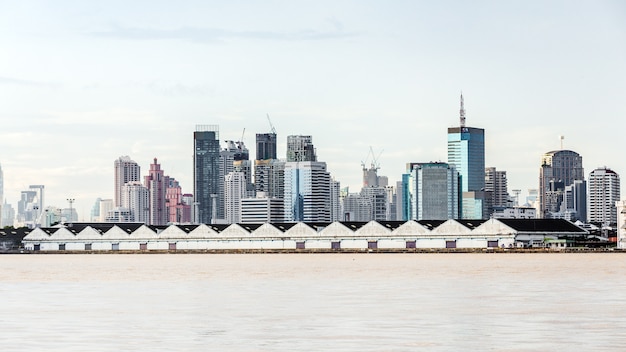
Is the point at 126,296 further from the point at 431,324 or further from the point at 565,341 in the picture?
the point at 565,341

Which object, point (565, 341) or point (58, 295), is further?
point (58, 295)

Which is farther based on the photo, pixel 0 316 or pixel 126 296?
pixel 126 296

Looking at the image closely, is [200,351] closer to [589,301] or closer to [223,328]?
[223,328]

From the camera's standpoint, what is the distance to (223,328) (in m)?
40.7

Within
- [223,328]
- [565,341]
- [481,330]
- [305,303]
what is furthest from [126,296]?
[565,341]

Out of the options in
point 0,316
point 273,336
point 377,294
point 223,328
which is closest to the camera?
point 273,336

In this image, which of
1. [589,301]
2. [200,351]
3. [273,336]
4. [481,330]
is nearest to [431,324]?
[481,330]

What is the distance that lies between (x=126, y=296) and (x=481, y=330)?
26478 mm

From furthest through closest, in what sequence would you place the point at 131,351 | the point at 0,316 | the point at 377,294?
the point at 377,294
the point at 0,316
the point at 131,351

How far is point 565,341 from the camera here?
3538cm

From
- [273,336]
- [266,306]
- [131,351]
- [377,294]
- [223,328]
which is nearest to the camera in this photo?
[131,351]

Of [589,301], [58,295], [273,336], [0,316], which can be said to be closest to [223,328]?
[273,336]

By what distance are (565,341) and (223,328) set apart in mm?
10992

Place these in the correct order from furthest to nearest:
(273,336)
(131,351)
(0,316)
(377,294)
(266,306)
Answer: (377,294) → (266,306) → (0,316) → (273,336) → (131,351)
